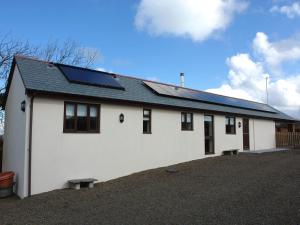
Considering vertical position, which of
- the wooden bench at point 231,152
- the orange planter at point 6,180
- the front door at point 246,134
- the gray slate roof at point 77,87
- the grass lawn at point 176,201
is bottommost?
the grass lawn at point 176,201

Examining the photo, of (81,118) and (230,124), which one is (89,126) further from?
(230,124)

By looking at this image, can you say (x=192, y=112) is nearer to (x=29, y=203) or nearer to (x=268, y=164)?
(x=268, y=164)

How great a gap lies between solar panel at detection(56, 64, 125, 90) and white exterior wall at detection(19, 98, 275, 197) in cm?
129

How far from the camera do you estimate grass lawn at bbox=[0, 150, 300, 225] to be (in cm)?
732

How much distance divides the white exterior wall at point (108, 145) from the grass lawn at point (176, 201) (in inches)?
26.0

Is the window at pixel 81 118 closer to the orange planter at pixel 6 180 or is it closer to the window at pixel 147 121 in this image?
the orange planter at pixel 6 180

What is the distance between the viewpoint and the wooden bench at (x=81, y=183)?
11302mm

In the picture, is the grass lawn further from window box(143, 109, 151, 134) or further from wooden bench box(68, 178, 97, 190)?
window box(143, 109, 151, 134)

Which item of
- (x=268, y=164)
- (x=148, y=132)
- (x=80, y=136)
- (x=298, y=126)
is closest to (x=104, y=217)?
(x=80, y=136)

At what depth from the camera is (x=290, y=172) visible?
12.5 m

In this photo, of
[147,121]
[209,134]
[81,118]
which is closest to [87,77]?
[81,118]

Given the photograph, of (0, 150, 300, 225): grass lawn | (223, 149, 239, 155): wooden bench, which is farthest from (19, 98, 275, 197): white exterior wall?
(223, 149, 239, 155): wooden bench

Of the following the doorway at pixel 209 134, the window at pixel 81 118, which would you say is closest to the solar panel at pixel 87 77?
the window at pixel 81 118

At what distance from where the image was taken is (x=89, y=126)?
1246cm
